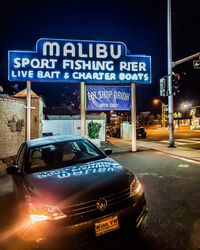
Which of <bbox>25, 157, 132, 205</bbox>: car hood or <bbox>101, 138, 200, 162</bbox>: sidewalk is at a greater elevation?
<bbox>25, 157, 132, 205</bbox>: car hood

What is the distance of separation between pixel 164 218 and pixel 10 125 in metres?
8.69

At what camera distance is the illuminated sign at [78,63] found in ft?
48.0

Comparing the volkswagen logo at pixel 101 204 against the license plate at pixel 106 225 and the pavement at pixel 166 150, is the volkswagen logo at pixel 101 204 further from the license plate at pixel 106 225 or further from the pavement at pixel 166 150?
the pavement at pixel 166 150

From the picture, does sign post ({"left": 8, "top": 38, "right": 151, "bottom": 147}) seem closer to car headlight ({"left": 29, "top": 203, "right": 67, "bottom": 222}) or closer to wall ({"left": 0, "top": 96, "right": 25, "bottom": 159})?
wall ({"left": 0, "top": 96, "right": 25, "bottom": 159})

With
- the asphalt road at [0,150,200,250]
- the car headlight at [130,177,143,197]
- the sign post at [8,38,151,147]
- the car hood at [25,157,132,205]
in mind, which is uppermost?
the sign post at [8,38,151,147]

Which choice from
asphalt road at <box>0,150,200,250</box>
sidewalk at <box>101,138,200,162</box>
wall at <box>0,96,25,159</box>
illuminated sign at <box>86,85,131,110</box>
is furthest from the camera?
illuminated sign at <box>86,85,131,110</box>

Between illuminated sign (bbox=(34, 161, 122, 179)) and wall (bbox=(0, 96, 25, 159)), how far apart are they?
6.89m

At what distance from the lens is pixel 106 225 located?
12.0 ft

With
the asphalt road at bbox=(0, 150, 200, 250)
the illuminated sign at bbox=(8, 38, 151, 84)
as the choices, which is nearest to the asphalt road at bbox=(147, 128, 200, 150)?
the illuminated sign at bbox=(8, 38, 151, 84)

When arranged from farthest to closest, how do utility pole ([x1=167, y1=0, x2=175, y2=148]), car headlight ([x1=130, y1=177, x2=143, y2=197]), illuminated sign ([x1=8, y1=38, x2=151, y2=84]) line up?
utility pole ([x1=167, y1=0, x2=175, y2=148]), illuminated sign ([x1=8, y1=38, x2=151, y2=84]), car headlight ([x1=130, y1=177, x2=143, y2=197])

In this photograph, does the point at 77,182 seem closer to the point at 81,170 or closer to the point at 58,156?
the point at 81,170

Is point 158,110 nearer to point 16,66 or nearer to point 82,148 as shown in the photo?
point 16,66

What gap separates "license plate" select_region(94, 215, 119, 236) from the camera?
3609 mm

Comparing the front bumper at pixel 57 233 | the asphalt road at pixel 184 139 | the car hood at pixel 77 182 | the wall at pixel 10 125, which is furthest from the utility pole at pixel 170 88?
the front bumper at pixel 57 233
